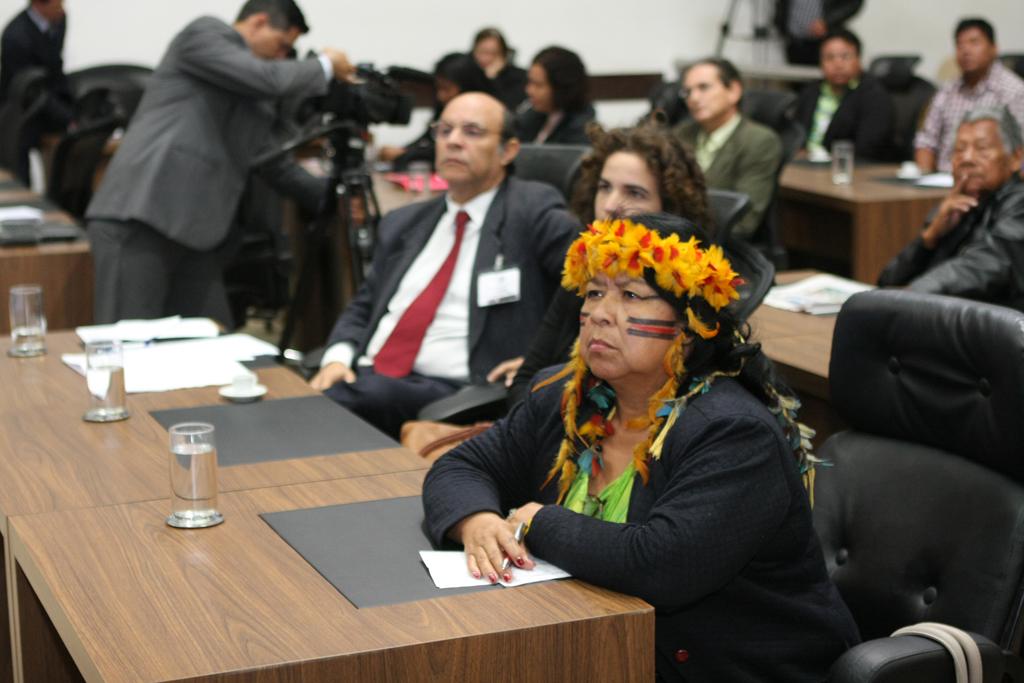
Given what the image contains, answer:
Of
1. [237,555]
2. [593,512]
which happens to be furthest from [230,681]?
[593,512]

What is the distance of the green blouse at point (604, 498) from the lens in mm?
1969

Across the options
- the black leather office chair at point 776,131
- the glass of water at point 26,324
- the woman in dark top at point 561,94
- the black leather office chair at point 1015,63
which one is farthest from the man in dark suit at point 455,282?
the black leather office chair at point 1015,63

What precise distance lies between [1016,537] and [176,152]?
A: 317 cm

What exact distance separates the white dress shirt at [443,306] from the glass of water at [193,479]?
4.73 feet

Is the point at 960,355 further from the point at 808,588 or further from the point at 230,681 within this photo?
the point at 230,681

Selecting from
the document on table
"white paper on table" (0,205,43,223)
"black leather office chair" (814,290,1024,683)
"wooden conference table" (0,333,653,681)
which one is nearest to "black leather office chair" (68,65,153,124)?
"white paper on table" (0,205,43,223)

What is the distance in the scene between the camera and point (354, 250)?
463 cm

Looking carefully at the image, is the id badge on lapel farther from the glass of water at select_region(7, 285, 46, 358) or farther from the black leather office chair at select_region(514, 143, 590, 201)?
the glass of water at select_region(7, 285, 46, 358)

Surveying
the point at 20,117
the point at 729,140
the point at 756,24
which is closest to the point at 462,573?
the point at 729,140

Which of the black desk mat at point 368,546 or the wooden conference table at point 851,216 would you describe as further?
the wooden conference table at point 851,216

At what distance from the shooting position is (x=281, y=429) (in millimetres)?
2576

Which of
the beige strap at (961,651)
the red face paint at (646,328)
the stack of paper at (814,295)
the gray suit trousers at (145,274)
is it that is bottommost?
the gray suit trousers at (145,274)

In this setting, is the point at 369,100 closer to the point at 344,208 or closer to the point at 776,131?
the point at 344,208

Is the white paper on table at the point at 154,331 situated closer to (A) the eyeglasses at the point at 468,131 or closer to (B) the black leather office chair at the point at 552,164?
(A) the eyeglasses at the point at 468,131
